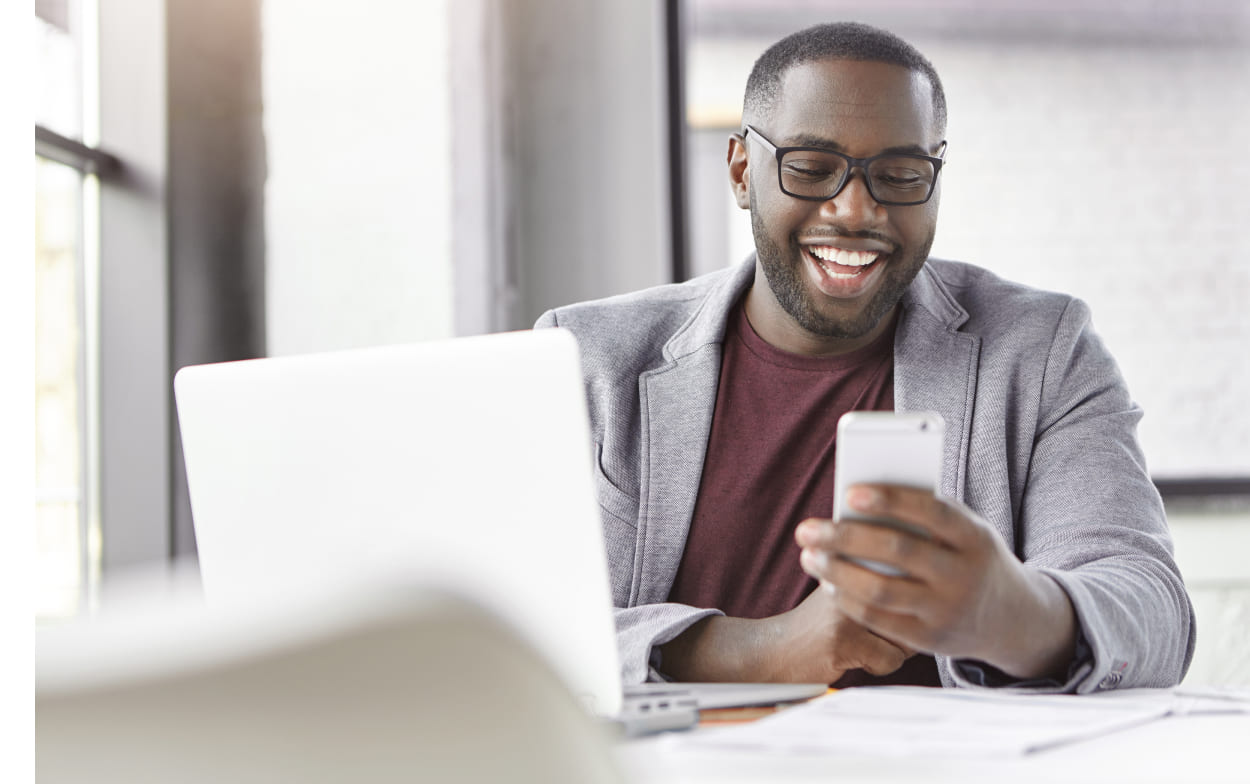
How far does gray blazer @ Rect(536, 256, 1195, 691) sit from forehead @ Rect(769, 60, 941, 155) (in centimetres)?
23

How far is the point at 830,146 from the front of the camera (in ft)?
4.93

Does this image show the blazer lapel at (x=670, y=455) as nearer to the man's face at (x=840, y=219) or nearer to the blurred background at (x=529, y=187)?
the man's face at (x=840, y=219)

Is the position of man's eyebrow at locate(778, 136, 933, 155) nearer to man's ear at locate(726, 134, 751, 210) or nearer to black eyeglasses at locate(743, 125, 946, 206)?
black eyeglasses at locate(743, 125, 946, 206)

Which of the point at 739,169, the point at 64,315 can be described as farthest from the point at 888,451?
the point at 64,315

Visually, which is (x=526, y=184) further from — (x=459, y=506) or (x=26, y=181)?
(x=459, y=506)

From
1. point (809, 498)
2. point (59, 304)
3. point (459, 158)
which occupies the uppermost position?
point (459, 158)

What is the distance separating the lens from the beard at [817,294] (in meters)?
1.54

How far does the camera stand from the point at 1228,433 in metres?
2.39

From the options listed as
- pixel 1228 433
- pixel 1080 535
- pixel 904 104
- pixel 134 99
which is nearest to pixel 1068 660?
pixel 1080 535

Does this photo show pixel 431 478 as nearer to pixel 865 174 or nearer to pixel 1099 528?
pixel 1099 528

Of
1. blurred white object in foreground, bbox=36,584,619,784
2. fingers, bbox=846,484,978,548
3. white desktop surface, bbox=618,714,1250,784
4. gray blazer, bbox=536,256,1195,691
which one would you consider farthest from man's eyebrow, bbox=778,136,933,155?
blurred white object in foreground, bbox=36,584,619,784

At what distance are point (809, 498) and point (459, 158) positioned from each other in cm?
136

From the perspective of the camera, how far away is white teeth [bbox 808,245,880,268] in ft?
5.06

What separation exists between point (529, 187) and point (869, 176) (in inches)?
49.9
